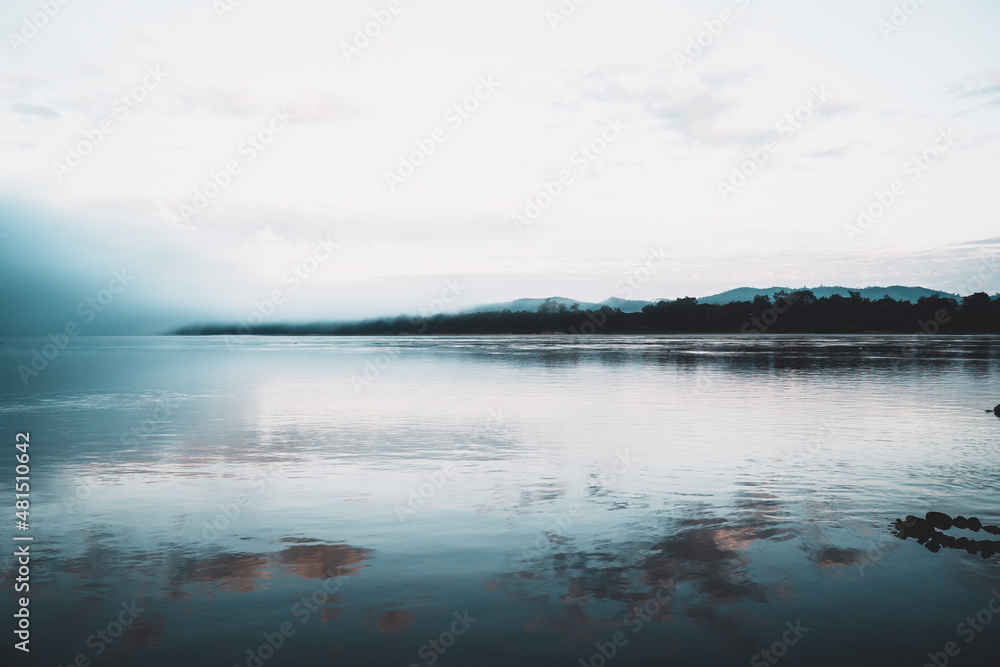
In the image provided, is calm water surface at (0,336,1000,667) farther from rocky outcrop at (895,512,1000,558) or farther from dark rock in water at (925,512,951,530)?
dark rock in water at (925,512,951,530)

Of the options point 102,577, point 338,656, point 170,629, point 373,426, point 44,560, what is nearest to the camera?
point 338,656

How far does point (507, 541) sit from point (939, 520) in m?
Result: 7.29

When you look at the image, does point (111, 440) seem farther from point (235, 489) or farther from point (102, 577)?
point (102, 577)

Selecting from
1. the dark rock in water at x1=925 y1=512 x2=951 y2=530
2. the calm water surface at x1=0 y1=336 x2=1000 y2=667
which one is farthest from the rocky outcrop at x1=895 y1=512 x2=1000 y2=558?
the calm water surface at x1=0 y1=336 x2=1000 y2=667

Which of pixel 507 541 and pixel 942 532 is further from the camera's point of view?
pixel 942 532

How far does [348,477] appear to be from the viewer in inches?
628

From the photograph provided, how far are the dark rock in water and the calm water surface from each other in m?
0.80

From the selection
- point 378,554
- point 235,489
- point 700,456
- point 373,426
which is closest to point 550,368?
point 373,426

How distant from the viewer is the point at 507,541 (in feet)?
36.1

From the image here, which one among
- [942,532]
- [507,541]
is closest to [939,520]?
[942,532]

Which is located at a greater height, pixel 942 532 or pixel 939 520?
pixel 939 520

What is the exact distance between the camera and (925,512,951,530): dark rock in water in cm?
1150

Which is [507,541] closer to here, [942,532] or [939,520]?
[942,532]

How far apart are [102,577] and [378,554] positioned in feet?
12.3
